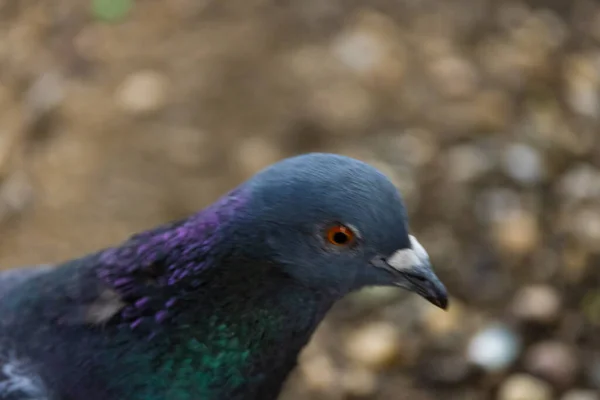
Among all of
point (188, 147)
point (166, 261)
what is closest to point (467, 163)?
point (188, 147)

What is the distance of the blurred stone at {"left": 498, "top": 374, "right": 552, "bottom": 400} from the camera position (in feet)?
9.66

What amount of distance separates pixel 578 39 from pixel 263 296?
314 centimetres

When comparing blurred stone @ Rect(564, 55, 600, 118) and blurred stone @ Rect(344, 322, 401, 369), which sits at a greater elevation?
blurred stone @ Rect(564, 55, 600, 118)

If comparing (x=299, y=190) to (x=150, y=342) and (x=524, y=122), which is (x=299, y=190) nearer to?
(x=150, y=342)

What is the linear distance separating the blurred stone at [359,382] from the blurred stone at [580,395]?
28.6 inches

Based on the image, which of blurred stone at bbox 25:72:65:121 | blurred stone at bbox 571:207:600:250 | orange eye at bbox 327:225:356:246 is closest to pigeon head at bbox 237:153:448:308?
orange eye at bbox 327:225:356:246

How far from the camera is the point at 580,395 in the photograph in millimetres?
2973

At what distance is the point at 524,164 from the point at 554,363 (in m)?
1.06

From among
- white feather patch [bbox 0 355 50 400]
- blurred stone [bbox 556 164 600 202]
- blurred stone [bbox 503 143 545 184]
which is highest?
white feather patch [bbox 0 355 50 400]

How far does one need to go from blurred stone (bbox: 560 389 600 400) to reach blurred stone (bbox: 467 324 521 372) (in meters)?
0.23

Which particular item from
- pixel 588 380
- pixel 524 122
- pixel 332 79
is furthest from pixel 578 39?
pixel 588 380

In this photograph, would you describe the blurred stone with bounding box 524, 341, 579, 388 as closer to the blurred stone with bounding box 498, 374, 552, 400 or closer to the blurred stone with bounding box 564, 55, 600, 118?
the blurred stone with bounding box 498, 374, 552, 400

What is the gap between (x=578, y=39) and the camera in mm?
4293

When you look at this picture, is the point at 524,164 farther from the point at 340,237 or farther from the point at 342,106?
the point at 340,237
